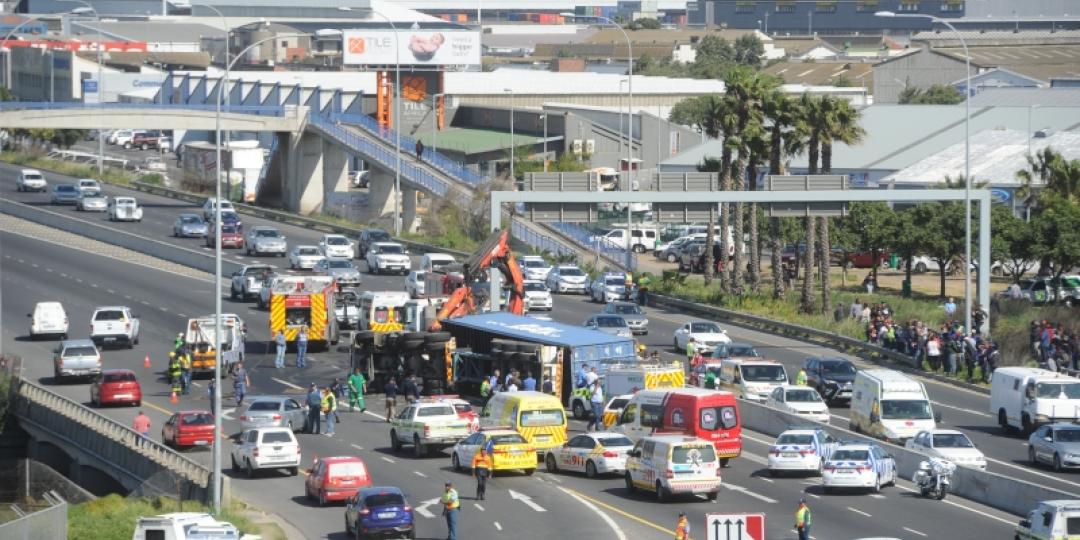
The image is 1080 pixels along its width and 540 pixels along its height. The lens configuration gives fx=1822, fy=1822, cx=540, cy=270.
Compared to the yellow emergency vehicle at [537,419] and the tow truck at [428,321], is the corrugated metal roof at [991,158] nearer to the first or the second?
the tow truck at [428,321]

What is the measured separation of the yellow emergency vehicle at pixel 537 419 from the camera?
4291cm

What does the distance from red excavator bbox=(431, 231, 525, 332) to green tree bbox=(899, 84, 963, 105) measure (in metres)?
93.7

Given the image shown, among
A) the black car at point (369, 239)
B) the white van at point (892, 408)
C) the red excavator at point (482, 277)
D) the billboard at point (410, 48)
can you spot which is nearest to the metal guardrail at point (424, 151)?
the black car at point (369, 239)

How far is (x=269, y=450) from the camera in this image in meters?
42.1

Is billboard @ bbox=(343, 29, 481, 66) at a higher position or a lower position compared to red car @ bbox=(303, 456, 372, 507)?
higher

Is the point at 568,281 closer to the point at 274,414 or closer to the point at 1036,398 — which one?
the point at 274,414

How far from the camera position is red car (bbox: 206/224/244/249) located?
88.1 metres

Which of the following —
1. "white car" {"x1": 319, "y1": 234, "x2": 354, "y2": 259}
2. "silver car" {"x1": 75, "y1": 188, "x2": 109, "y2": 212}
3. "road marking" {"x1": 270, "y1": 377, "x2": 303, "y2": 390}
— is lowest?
"road marking" {"x1": 270, "y1": 377, "x2": 303, "y2": 390}

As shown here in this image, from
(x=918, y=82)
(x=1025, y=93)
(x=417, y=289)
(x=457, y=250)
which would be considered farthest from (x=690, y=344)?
(x=918, y=82)

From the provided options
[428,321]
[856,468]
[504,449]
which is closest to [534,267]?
[428,321]

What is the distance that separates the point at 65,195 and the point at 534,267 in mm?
36602

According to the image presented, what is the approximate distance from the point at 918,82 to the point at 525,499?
133m

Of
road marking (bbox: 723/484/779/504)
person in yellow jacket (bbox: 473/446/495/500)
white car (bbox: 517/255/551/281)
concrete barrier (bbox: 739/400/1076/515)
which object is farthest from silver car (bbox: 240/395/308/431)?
white car (bbox: 517/255/551/281)

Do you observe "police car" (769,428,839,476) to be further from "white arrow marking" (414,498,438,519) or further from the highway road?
"white arrow marking" (414,498,438,519)
